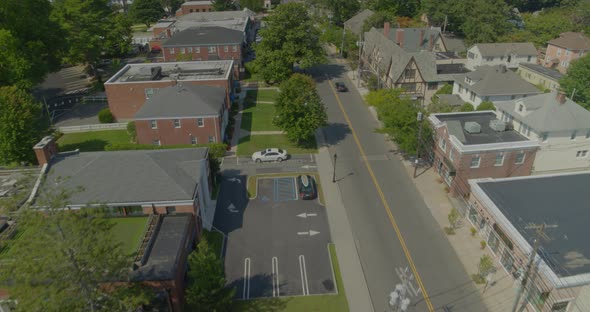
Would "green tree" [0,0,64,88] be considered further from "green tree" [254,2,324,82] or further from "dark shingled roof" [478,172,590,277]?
"dark shingled roof" [478,172,590,277]

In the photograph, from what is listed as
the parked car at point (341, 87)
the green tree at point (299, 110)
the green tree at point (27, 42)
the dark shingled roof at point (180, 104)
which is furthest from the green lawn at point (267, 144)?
the green tree at point (27, 42)

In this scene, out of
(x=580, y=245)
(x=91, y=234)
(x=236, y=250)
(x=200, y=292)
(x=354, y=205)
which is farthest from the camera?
(x=354, y=205)

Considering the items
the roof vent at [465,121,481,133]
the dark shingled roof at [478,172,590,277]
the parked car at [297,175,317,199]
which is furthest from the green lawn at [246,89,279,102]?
the dark shingled roof at [478,172,590,277]

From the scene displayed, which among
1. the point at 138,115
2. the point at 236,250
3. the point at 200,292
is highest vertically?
the point at 138,115

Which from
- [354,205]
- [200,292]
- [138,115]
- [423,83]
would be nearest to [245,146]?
[138,115]

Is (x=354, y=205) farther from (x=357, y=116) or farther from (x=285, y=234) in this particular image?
(x=357, y=116)

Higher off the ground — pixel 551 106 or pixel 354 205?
pixel 551 106

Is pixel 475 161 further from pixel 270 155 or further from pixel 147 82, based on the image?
pixel 147 82
